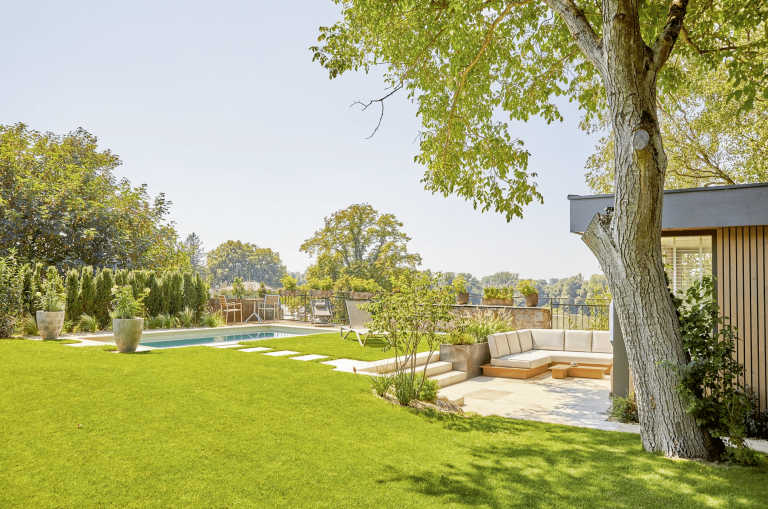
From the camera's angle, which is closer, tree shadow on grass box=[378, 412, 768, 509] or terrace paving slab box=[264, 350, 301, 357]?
tree shadow on grass box=[378, 412, 768, 509]

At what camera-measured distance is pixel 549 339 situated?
421 inches

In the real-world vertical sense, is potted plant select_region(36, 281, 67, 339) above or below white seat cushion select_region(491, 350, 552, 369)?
above

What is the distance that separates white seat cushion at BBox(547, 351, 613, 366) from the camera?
9680mm

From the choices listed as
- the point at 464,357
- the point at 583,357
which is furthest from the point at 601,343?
the point at 464,357

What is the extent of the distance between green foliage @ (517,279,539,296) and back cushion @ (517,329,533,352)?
7.67 feet

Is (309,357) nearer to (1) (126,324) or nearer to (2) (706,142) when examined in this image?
(1) (126,324)

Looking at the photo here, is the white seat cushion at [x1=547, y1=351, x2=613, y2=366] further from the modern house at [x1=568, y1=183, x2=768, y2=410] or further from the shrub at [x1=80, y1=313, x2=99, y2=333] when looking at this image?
the shrub at [x1=80, y1=313, x2=99, y2=333]

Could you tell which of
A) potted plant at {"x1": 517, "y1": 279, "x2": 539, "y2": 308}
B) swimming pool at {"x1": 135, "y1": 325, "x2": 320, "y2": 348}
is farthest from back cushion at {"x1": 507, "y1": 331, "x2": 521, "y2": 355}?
swimming pool at {"x1": 135, "y1": 325, "x2": 320, "y2": 348}

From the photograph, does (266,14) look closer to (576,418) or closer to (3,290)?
(3,290)

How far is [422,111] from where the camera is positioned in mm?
7590

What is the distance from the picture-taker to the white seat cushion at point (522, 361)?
9.12 m

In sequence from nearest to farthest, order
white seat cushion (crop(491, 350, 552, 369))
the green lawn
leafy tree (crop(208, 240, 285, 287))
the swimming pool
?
the green lawn < white seat cushion (crop(491, 350, 552, 369)) < the swimming pool < leafy tree (crop(208, 240, 285, 287))

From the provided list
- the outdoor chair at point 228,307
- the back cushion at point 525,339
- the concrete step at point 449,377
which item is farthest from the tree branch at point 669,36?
the outdoor chair at point 228,307

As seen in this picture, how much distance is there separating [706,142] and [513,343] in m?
7.52
